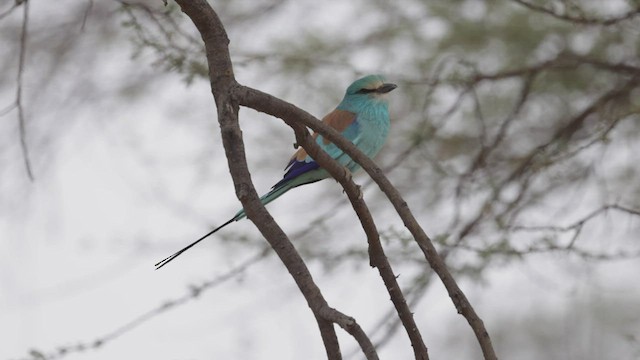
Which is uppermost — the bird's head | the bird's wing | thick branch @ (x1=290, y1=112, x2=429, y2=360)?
the bird's head

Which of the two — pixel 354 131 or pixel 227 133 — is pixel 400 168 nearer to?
pixel 354 131

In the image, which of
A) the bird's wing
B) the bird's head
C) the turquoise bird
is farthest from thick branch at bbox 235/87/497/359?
the bird's head

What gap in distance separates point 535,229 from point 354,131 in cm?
86

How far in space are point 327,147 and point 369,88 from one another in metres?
0.36

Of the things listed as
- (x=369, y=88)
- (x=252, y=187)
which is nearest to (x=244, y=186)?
(x=252, y=187)

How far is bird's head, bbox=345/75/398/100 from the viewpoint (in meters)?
3.98

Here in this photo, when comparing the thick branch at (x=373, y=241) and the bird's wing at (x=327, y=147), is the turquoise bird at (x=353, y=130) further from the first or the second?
the thick branch at (x=373, y=241)

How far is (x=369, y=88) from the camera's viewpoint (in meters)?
4.00

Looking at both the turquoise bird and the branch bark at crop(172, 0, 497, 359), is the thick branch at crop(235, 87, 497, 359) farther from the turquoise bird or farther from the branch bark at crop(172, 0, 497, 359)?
the turquoise bird

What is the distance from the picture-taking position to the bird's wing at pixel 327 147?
3502 millimetres

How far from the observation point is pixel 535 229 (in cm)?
320

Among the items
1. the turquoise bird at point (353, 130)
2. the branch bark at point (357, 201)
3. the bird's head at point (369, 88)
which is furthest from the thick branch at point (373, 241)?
the bird's head at point (369, 88)

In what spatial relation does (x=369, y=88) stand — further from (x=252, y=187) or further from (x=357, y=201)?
(x=252, y=187)

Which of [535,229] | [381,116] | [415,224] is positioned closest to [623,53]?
[381,116]
